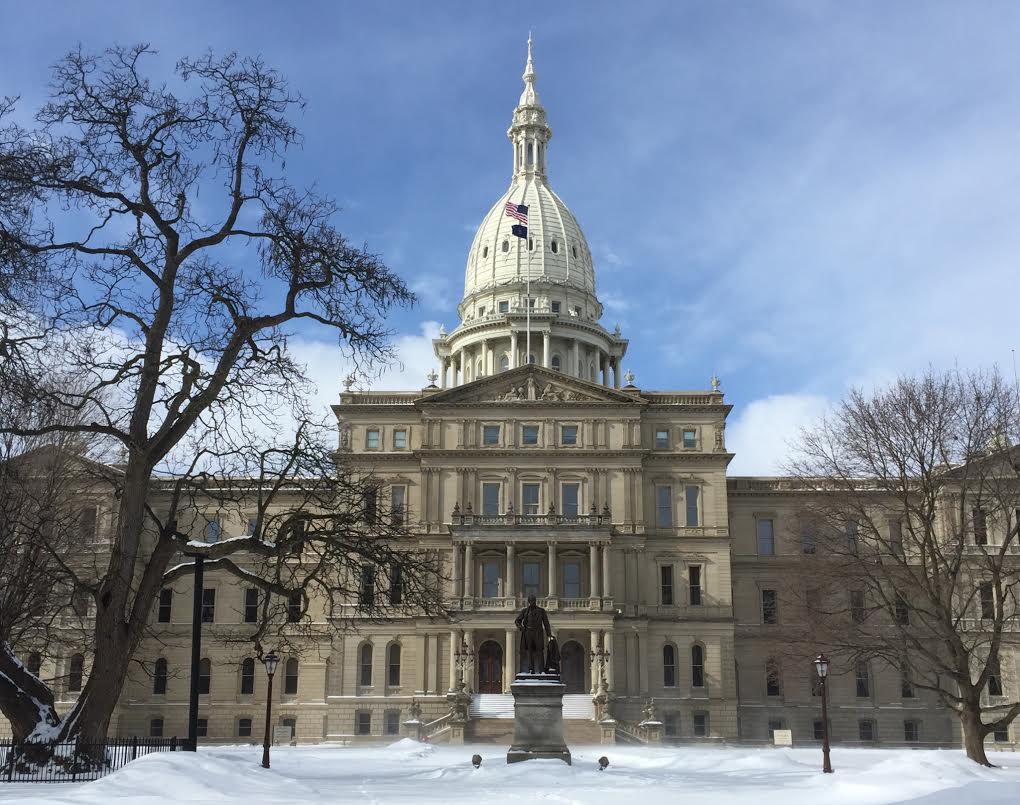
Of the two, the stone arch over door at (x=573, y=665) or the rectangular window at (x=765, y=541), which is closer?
the stone arch over door at (x=573, y=665)

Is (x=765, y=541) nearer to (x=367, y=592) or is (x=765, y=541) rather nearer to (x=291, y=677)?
(x=291, y=677)

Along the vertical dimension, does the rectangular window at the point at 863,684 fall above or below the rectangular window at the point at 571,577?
below

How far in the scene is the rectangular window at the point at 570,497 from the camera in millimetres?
73375

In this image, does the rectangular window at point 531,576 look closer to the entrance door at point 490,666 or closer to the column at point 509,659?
the entrance door at point 490,666

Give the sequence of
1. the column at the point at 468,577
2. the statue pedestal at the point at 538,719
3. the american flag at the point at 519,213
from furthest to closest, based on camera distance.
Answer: the american flag at the point at 519,213 < the column at the point at 468,577 < the statue pedestal at the point at 538,719

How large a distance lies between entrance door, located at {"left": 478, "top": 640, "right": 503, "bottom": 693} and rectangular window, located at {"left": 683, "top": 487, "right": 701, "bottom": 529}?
14.8 meters

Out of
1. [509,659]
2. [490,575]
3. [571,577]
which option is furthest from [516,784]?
[571,577]

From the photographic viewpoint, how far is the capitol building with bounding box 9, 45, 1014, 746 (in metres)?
69.8

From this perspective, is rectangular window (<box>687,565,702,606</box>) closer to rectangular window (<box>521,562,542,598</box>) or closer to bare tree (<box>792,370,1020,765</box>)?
rectangular window (<box>521,562,542,598</box>)

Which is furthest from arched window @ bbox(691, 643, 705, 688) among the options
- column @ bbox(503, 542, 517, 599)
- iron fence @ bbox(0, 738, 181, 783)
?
iron fence @ bbox(0, 738, 181, 783)

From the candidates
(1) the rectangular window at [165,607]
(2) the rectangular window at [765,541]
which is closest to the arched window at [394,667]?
(1) the rectangular window at [165,607]

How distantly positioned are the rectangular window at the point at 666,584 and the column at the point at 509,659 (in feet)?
35.6

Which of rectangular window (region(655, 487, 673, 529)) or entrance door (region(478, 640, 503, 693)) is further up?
rectangular window (region(655, 487, 673, 529))

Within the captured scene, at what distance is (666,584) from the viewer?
2899 inches
